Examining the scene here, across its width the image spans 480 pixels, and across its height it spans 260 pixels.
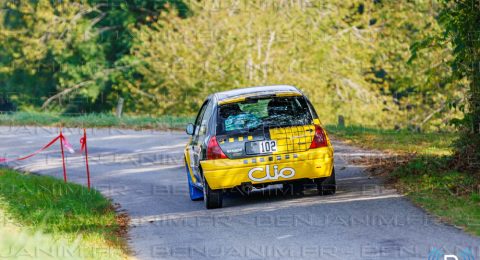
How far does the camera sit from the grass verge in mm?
11023

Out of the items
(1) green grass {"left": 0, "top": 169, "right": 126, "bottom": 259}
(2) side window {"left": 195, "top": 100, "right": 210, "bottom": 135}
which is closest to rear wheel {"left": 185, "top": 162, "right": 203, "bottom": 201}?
(2) side window {"left": 195, "top": 100, "right": 210, "bottom": 135}

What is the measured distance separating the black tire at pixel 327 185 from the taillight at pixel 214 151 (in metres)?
1.51

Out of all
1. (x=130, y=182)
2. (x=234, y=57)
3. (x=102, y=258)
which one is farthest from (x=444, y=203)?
(x=234, y=57)

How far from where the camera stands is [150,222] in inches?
490

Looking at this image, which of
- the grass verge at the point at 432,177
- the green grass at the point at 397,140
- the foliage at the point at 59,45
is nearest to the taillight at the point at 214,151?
the grass verge at the point at 432,177

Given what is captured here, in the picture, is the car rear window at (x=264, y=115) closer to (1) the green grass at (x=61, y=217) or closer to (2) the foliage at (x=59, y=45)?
(1) the green grass at (x=61, y=217)

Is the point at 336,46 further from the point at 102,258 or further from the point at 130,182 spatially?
the point at 102,258

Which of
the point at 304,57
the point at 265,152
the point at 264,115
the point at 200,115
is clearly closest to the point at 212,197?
the point at 265,152

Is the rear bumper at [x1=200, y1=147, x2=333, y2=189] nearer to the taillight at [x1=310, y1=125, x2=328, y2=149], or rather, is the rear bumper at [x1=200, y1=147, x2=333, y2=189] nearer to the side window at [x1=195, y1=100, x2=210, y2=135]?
the taillight at [x1=310, y1=125, x2=328, y2=149]

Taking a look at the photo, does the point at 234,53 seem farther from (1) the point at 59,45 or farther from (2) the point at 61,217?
(2) the point at 61,217

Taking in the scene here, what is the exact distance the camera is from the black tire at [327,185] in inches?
505

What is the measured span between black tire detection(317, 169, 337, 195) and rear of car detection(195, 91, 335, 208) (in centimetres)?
14

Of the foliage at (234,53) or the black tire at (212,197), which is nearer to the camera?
the black tire at (212,197)

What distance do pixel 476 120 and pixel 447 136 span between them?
280 inches
